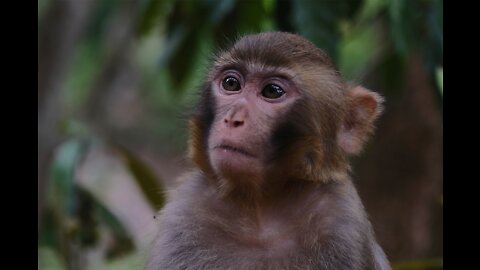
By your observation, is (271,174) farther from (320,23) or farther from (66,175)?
(66,175)

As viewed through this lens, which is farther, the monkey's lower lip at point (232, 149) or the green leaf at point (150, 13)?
the green leaf at point (150, 13)

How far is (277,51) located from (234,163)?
0.53m

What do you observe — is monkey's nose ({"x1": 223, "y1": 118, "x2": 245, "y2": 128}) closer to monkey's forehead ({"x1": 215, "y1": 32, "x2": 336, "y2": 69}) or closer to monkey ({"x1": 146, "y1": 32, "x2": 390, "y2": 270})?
monkey ({"x1": 146, "y1": 32, "x2": 390, "y2": 270})

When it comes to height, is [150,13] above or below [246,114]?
above

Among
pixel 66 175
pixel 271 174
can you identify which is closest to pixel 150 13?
pixel 66 175

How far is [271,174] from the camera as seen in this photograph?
3.82 m

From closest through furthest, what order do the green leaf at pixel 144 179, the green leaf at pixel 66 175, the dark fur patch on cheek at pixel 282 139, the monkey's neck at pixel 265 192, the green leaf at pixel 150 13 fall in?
1. the dark fur patch on cheek at pixel 282 139
2. the monkey's neck at pixel 265 192
3. the green leaf at pixel 66 175
4. the green leaf at pixel 144 179
5. the green leaf at pixel 150 13

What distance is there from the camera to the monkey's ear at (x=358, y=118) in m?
4.02

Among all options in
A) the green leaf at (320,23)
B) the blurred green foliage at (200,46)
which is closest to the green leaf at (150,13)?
the blurred green foliage at (200,46)

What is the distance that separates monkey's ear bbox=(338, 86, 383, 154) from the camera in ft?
13.2

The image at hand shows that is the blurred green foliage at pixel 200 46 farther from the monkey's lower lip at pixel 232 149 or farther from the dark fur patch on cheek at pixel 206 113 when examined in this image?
the monkey's lower lip at pixel 232 149

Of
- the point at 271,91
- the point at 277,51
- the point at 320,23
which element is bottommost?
the point at 271,91

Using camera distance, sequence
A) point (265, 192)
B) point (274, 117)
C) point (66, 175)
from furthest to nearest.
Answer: point (66, 175) < point (265, 192) < point (274, 117)

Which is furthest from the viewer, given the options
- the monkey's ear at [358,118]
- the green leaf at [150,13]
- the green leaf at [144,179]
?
the green leaf at [150,13]
